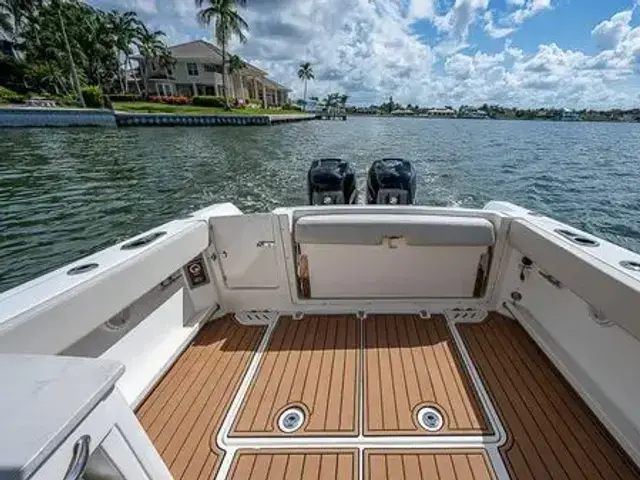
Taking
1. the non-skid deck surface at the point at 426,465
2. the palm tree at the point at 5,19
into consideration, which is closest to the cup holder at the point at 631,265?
the non-skid deck surface at the point at 426,465

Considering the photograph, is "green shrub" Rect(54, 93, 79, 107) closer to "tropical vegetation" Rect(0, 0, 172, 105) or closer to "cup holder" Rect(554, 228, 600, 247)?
"tropical vegetation" Rect(0, 0, 172, 105)

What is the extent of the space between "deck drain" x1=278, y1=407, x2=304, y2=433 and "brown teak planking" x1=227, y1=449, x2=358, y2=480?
0.12 m

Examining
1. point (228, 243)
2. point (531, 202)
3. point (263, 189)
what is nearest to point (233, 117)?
point (263, 189)

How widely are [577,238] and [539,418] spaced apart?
934mm

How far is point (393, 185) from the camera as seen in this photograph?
3904mm

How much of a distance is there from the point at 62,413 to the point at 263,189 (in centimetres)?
744

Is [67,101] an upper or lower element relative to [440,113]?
upper

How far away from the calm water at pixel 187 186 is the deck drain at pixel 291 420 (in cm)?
403

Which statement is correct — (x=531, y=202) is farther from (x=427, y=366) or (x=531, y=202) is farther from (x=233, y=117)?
(x=233, y=117)

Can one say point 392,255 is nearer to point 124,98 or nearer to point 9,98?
point 9,98

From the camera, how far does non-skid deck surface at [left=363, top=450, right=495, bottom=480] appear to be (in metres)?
1.43

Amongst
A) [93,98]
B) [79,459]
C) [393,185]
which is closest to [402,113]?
[93,98]

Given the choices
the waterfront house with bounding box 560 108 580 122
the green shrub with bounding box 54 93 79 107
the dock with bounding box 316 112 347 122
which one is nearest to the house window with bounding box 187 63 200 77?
the green shrub with bounding box 54 93 79 107

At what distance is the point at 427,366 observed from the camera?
6.63ft
